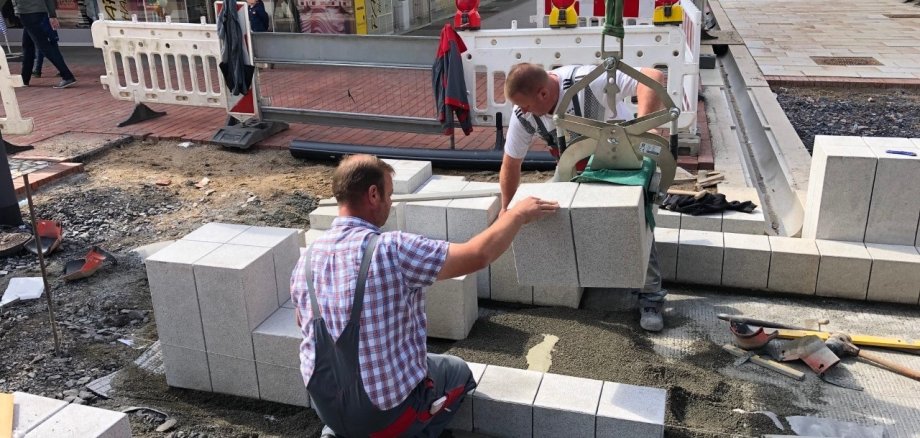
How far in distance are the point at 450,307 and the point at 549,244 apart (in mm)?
904

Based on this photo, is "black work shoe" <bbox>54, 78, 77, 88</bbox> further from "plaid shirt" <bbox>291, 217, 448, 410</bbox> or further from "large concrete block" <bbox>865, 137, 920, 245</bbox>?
"large concrete block" <bbox>865, 137, 920, 245</bbox>

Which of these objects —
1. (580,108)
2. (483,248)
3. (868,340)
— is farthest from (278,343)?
(868,340)

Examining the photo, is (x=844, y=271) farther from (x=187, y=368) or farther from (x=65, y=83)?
(x=65, y=83)

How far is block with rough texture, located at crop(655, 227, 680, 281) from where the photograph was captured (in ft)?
14.7

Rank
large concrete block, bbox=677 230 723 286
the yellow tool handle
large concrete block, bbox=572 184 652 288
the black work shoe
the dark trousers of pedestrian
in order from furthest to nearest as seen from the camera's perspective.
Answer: the black work shoe
the dark trousers of pedestrian
large concrete block, bbox=677 230 723 286
the yellow tool handle
large concrete block, bbox=572 184 652 288

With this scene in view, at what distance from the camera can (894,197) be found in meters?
4.23

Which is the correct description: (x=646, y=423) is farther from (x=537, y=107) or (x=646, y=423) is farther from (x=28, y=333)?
(x=28, y=333)

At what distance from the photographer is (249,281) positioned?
339cm

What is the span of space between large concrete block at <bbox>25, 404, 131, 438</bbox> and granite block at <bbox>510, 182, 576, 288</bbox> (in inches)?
67.2

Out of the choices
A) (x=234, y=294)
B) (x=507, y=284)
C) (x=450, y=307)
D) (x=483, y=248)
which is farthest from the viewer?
(x=507, y=284)

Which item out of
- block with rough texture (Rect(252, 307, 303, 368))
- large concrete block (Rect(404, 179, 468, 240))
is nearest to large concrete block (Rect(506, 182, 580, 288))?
large concrete block (Rect(404, 179, 468, 240))

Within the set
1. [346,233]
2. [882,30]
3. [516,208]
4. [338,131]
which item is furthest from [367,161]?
[882,30]

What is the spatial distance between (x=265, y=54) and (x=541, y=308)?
526 cm

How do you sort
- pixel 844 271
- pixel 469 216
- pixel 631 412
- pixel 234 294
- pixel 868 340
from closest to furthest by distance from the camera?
1. pixel 631 412
2. pixel 234 294
3. pixel 868 340
4. pixel 469 216
5. pixel 844 271
